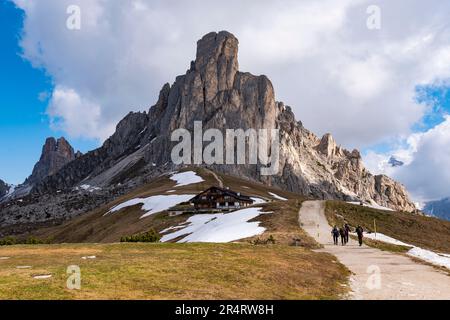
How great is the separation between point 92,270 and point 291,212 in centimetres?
4941

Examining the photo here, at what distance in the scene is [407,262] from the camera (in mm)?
30172

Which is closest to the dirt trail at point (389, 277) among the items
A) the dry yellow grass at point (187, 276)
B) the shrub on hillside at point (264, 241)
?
the dry yellow grass at point (187, 276)

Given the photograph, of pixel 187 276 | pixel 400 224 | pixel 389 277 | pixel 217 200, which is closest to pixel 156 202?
pixel 217 200

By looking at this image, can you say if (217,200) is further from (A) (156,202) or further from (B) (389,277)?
(B) (389,277)

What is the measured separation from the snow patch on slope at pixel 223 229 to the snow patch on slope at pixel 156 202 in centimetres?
2005

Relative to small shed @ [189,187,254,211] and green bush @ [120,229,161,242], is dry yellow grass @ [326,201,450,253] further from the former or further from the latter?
small shed @ [189,187,254,211]

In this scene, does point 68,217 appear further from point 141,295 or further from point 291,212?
point 141,295

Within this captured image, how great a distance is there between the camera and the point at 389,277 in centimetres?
2317

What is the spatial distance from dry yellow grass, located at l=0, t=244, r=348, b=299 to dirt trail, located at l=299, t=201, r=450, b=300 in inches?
47.1

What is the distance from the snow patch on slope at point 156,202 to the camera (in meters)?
100

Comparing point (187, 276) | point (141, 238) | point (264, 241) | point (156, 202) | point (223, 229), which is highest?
point (156, 202)

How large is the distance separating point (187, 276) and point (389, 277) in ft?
38.1

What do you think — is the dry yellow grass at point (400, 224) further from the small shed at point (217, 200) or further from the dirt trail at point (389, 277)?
the small shed at point (217, 200)
